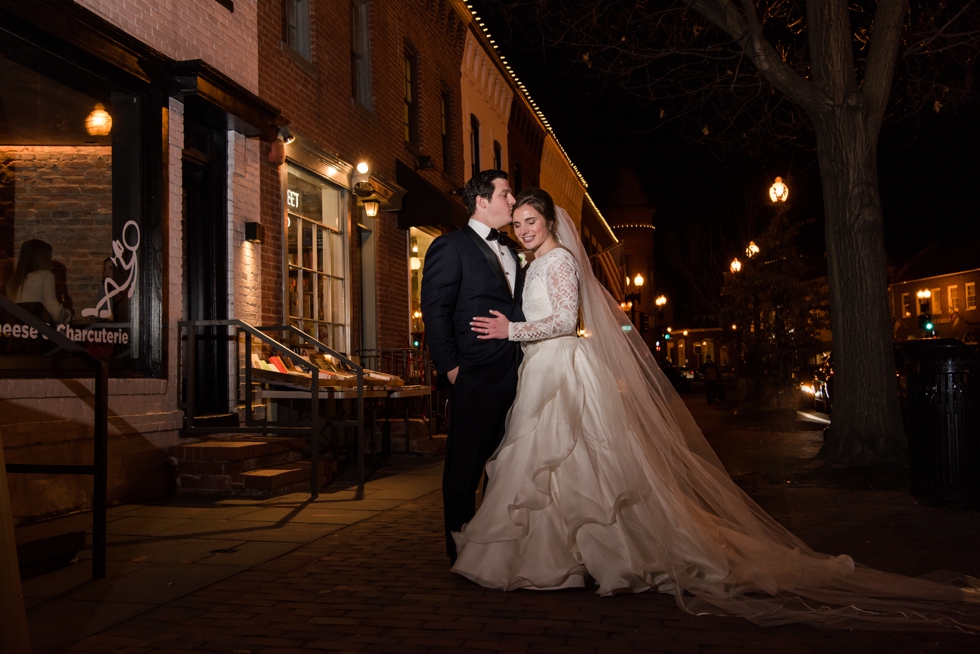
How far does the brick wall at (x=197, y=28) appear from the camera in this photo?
8.07 m

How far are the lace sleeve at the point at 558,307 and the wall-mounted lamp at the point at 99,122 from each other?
16.7 ft

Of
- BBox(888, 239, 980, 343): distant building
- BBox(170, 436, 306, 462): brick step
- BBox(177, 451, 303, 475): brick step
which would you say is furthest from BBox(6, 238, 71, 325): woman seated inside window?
BBox(888, 239, 980, 343): distant building

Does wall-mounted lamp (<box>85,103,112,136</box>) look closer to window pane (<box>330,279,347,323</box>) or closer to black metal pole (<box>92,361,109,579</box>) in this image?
black metal pole (<box>92,361,109,579</box>)

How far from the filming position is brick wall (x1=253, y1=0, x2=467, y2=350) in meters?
10.6

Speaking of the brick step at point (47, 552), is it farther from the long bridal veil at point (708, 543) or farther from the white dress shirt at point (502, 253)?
the long bridal veil at point (708, 543)

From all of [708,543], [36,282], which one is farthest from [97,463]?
[708,543]

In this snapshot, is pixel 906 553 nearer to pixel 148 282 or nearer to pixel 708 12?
pixel 148 282

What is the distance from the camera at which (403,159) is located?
A: 15250mm

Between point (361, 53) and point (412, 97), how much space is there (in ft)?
7.95

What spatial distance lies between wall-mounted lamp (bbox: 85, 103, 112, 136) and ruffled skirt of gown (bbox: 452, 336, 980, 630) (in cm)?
513

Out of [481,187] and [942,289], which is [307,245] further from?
[942,289]

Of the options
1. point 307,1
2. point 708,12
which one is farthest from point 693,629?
point 307,1

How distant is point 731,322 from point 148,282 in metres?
23.6

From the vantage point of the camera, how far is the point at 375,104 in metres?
14.0
